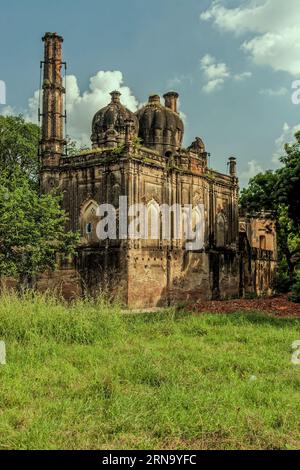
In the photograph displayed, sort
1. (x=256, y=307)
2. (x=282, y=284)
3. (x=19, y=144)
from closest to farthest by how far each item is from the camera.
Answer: (x=256, y=307) < (x=282, y=284) < (x=19, y=144)

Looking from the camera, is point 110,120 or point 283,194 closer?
point 283,194

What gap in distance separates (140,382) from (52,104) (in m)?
18.6

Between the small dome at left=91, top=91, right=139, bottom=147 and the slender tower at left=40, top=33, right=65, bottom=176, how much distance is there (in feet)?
8.84

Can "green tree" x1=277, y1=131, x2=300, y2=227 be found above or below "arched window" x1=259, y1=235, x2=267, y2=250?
above

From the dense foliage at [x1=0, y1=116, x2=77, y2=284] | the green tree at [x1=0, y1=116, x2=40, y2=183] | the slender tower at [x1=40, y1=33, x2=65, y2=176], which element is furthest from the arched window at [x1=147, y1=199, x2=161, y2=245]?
the green tree at [x1=0, y1=116, x2=40, y2=183]

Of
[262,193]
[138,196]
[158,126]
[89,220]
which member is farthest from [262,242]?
[89,220]

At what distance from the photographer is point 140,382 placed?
6922 millimetres

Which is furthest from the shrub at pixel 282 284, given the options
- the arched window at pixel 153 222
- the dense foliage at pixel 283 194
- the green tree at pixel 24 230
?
the green tree at pixel 24 230

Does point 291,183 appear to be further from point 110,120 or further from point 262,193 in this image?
point 110,120

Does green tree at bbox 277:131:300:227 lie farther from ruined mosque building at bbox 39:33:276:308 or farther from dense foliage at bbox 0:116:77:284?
dense foliage at bbox 0:116:77:284

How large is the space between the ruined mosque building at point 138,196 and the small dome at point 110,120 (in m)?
0.05

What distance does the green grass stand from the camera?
195 inches

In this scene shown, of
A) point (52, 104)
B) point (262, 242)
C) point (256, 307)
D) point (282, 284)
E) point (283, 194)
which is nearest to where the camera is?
point (256, 307)

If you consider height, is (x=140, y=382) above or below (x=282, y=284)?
below
